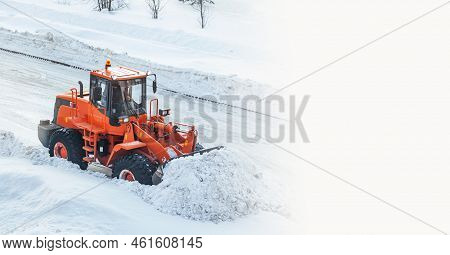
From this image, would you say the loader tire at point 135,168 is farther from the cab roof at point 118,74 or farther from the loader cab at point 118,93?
the cab roof at point 118,74

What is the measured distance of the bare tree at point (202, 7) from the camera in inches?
1208

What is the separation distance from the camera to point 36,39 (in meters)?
24.6

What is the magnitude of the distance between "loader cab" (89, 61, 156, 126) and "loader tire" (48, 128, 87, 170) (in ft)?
3.02

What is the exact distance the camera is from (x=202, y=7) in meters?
33.0

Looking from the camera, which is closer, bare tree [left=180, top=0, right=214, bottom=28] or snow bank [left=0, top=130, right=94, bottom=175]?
snow bank [left=0, top=130, right=94, bottom=175]

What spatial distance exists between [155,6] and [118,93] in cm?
2013

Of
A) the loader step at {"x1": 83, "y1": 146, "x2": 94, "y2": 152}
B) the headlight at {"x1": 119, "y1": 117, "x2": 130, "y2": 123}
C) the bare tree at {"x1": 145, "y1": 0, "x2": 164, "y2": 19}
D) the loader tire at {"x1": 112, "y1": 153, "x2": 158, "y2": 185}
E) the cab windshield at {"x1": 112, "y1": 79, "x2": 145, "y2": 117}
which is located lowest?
the loader tire at {"x1": 112, "y1": 153, "x2": 158, "y2": 185}

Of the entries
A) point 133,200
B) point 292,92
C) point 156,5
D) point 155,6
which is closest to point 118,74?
point 133,200

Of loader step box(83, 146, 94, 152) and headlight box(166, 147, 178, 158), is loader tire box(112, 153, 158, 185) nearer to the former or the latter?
headlight box(166, 147, 178, 158)

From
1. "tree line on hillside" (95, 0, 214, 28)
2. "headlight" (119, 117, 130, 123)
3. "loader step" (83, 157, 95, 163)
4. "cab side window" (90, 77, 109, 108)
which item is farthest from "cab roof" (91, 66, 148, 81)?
"tree line on hillside" (95, 0, 214, 28)

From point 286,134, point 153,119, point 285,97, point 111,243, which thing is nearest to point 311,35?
point 285,97

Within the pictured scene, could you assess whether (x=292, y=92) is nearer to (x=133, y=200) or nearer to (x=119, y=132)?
(x=119, y=132)

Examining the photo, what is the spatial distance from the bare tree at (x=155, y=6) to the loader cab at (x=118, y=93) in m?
19.7

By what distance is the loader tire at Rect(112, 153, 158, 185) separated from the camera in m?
11.0
